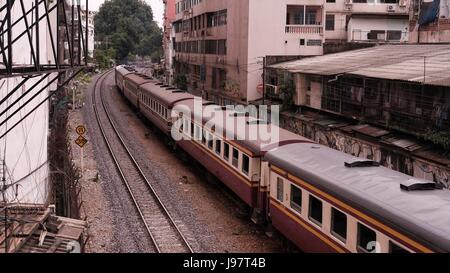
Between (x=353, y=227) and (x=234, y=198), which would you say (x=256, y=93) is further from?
(x=353, y=227)

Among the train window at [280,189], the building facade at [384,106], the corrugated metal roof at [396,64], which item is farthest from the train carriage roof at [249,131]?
the corrugated metal roof at [396,64]

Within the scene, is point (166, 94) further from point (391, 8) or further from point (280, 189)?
point (391, 8)

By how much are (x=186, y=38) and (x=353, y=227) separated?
42.3 m

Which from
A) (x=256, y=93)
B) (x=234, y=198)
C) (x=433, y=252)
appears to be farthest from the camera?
(x=256, y=93)

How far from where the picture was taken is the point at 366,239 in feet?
25.1

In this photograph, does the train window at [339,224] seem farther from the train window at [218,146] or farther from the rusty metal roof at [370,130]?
the rusty metal roof at [370,130]

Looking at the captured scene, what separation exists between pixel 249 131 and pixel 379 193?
5.82m

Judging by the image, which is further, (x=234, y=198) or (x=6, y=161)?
(x=234, y=198)

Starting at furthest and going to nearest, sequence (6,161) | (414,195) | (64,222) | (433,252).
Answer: (6,161)
(64,222)
(414,195)
(433,252)

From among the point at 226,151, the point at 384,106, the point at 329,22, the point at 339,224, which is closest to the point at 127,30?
the point at 329,22

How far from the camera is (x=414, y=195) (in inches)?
290

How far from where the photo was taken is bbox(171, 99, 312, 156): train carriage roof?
1195 centimetres

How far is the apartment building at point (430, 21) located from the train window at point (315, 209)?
16.2 m
